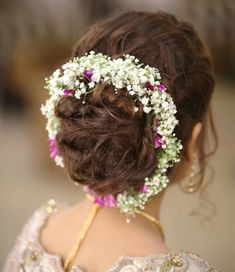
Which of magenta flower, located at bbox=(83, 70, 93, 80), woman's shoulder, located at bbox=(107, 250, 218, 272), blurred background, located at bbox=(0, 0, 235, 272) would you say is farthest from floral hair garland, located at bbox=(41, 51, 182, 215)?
blurred background, located at bbox=(0, 0, 235, 272)

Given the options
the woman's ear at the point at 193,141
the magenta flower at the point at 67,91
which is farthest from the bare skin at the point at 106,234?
the magenta flower at the point at 67,91

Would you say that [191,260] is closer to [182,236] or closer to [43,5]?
[182,236]

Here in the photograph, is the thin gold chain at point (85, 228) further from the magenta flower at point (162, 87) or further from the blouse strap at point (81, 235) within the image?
the magenta flower at point (162, 87)

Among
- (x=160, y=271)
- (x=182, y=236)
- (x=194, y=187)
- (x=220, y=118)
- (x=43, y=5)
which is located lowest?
(x=220, y=118)

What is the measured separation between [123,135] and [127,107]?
50mm

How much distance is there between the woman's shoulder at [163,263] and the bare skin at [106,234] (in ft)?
0.08

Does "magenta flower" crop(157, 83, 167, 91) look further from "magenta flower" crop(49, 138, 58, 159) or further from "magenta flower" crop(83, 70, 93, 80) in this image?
"magenta flower" crop(49, 138, 58, 159)

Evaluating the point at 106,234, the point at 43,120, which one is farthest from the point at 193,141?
the point at 43,120

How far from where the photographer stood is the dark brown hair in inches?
42.0

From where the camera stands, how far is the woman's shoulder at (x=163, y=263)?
1082mm

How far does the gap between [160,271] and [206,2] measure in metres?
3.74

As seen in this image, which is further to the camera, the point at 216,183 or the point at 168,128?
the point at 216,183

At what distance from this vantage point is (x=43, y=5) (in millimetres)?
4648

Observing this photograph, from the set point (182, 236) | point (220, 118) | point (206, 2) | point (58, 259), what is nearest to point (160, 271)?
point (58, 259)
